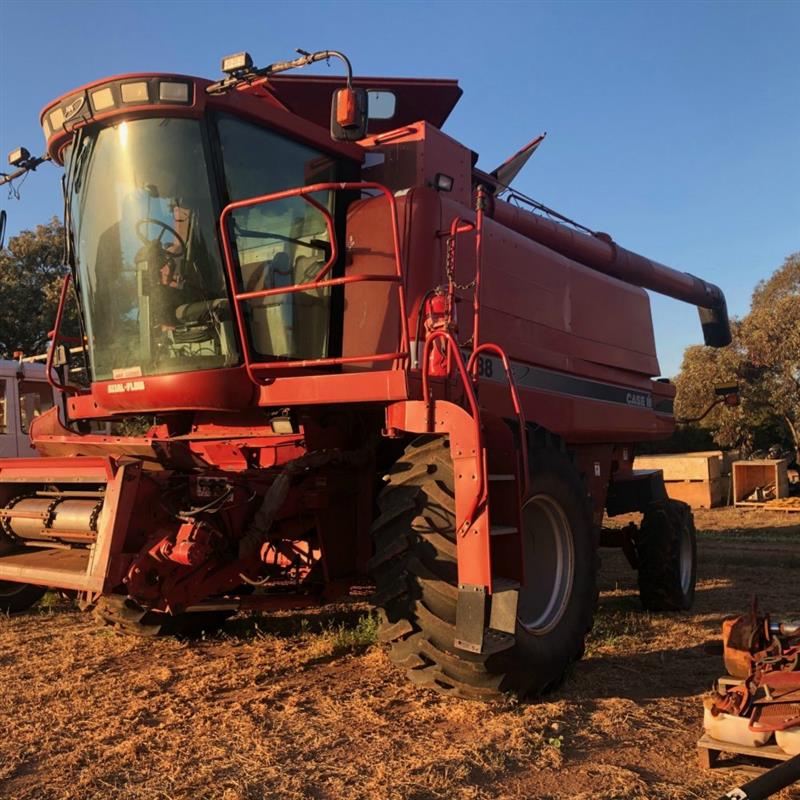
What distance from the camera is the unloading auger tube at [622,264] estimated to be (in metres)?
6.06

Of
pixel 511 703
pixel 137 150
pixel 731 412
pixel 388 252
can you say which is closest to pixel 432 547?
pixel 511 703

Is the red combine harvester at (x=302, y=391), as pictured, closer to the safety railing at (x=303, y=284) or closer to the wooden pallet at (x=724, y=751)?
the safety railing at (x=303, y=284)

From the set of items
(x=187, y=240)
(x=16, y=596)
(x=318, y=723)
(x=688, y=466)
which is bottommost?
(x=318, y=723)

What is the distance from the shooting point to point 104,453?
14.4 ft

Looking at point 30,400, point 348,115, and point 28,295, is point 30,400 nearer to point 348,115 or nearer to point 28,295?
point 348,115

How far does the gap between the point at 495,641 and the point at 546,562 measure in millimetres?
1068

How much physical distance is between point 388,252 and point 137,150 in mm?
1503

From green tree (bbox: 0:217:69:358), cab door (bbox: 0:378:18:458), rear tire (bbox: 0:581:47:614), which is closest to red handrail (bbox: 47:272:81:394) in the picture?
rear tire (bbox: 0:581:47:614)

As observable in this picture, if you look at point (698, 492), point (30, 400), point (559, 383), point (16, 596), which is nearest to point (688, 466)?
point (698, 492)

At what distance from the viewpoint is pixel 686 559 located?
6.75 meters

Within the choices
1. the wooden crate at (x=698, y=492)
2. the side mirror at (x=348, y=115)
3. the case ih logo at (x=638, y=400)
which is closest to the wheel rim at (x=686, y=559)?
the case ih logo at (x=638, y=400)

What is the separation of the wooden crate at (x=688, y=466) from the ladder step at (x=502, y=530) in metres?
12.3

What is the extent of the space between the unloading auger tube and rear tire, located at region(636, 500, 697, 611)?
229 centimetres

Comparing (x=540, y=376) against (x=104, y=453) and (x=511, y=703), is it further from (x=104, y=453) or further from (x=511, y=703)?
(x=104, y=453)
